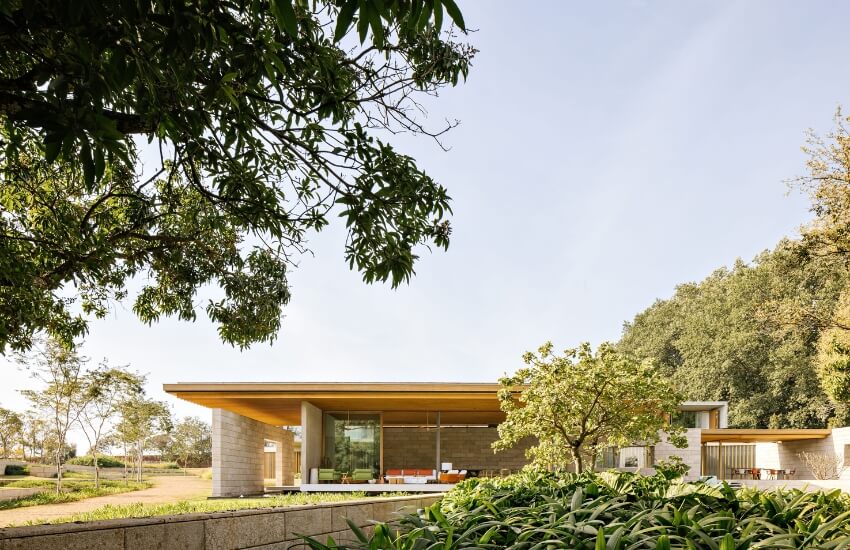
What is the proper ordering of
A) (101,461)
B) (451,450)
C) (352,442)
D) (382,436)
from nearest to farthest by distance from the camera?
1. (352,442)
2. (382,436)
3. (451,450)
4. (101,461)

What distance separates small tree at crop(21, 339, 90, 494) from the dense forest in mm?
19234

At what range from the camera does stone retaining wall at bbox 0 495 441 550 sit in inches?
126

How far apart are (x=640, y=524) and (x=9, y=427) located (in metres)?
30.8

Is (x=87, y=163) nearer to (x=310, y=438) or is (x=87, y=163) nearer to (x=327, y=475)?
(x=327, y=475)

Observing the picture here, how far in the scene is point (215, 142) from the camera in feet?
16.5

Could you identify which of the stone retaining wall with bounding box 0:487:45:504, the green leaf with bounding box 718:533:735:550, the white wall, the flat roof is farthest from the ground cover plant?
the stone retaining wall with bounding box 0:487:45:504

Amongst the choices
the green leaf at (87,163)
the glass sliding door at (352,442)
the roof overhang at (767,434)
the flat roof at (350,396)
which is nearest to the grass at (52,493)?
the flat roof at (350,396)

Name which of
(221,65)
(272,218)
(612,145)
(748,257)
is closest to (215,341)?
(272,218)

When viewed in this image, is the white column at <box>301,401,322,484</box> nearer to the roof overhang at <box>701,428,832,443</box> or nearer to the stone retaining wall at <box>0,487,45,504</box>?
the stone retaining wall at <box>0,487,45,504</box>

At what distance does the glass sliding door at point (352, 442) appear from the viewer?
19109mm

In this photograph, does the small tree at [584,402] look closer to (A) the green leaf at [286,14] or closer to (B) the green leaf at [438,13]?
(B) the green leaf at [438,13]

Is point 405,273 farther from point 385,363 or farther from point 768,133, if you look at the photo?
point 385,363

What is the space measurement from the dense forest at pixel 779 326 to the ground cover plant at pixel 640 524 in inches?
746

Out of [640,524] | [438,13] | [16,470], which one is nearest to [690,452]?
[640,524]
